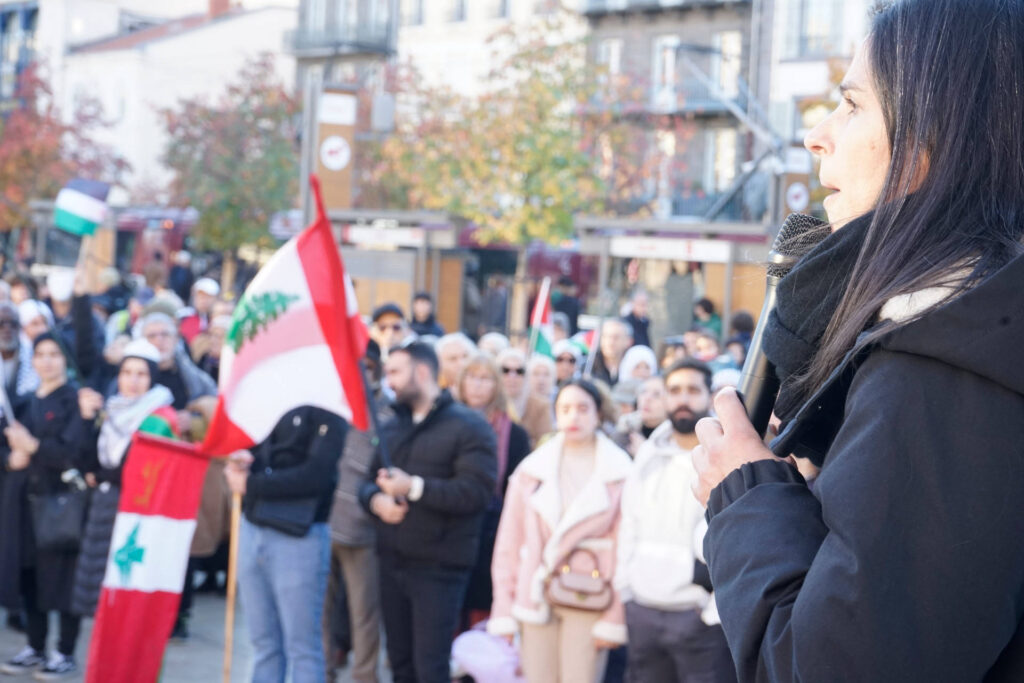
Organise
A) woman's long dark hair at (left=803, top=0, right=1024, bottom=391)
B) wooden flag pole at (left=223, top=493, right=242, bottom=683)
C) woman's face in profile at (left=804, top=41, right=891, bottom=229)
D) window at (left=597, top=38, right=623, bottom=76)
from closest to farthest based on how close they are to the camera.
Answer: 1. woman's long dark hair at (left=803, top=0, right=1024, bottom=391)
2. woman's face in profile at (left=804, top=41, right=891, bottom=229)
3. wooden flag pole at (left=223, top=493, right=242, bottom=683)
4. window at (left=597, top=38, right=623, bottom=76)

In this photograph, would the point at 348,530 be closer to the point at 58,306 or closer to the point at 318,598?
the point at 318,598

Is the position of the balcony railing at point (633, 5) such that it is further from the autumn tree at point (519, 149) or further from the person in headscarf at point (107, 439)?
the person in headscarf at point (107, 439)

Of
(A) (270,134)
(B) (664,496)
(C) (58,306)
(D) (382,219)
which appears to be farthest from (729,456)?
(A) (270,134)

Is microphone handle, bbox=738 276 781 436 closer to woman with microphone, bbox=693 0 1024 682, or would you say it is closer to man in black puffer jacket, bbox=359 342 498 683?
woman with microphone, bbox=693 0 1024 682

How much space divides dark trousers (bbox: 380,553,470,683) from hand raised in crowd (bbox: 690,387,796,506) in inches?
206

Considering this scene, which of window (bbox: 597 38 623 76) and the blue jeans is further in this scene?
window (bbox: 597 38 623 76)

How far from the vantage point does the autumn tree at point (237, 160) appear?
32.0 meters

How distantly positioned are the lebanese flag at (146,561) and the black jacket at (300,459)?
0.33m

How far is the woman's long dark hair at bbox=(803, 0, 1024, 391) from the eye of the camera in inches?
58.7

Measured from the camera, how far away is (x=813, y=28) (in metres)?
36.0

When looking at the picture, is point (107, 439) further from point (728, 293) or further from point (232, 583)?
point (728, 293)

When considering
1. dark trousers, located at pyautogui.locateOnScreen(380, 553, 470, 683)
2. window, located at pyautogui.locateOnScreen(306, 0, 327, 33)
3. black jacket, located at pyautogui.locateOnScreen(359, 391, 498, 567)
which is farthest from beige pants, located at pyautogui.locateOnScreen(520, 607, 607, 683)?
window, located at pyautogui.locateOnScreen(306, 0, 327, 33)

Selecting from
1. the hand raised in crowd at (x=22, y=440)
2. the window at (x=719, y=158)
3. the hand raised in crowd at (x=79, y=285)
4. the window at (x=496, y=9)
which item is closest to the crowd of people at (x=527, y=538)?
the hand raised in crowd at (x=22, y=440)

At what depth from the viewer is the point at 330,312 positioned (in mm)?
6531
